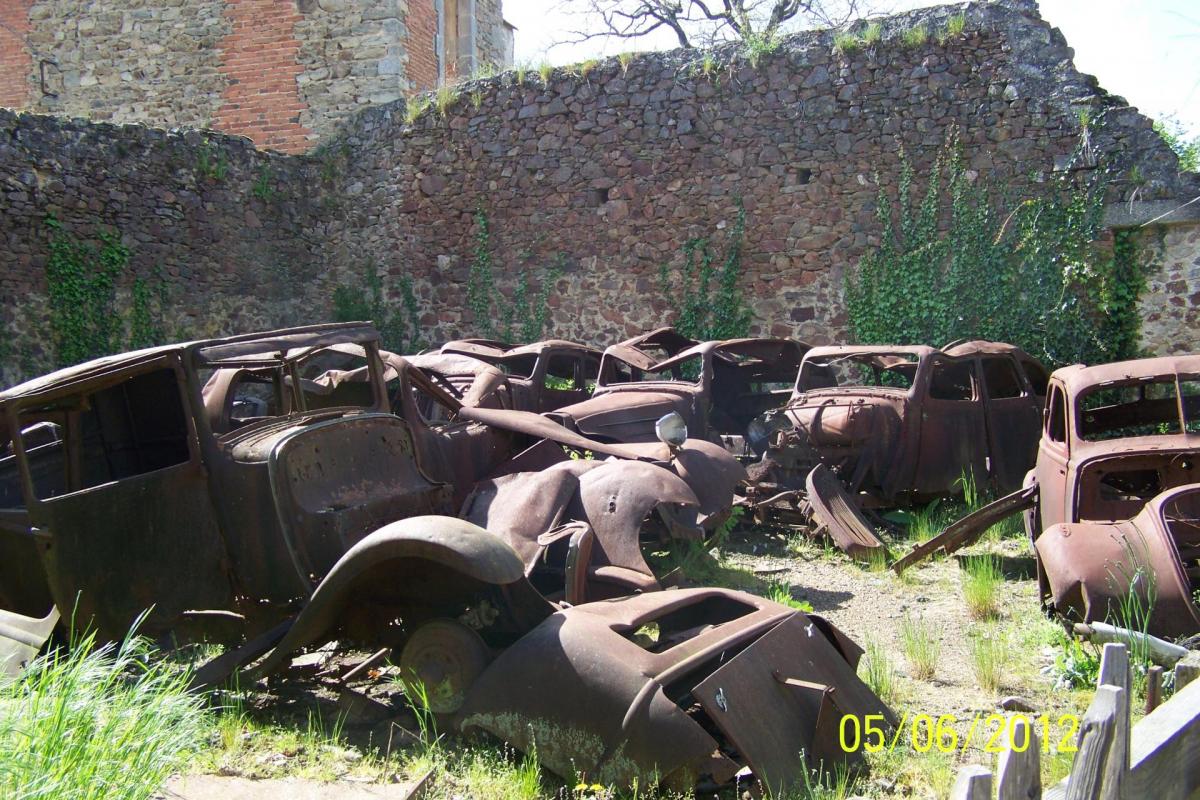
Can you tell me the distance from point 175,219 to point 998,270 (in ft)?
36.8

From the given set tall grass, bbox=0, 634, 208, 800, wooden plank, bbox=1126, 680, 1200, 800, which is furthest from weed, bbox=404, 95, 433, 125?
wooden plank, bbox=1126, 680, 1200, 800

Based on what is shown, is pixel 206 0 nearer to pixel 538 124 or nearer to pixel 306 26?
pixel 306 26

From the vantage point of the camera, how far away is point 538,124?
14.4 meters

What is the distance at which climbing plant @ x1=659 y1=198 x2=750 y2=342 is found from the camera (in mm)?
13328

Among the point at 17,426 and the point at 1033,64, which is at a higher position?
the point at 1033,64

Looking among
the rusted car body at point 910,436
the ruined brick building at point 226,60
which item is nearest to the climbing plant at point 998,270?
the rusted car body at point 910,436

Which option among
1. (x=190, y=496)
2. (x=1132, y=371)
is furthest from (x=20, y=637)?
(x=1132, y=371)

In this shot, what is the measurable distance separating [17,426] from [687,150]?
10.6 metres

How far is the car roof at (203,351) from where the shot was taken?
444 cm

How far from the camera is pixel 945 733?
388 centimetres

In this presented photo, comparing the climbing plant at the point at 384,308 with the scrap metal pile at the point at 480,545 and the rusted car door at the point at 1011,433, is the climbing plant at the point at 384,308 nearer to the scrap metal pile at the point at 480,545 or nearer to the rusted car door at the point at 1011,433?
the scrap metal pile at the point at 480,545

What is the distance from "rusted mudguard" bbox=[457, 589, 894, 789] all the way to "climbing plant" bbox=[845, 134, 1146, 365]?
887 cm

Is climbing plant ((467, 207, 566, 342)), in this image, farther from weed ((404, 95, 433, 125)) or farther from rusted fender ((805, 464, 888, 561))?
rusted fender ((805, 464, 888, 561))

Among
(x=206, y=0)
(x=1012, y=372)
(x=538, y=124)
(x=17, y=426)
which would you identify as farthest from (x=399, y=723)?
(x=206, y=0)
